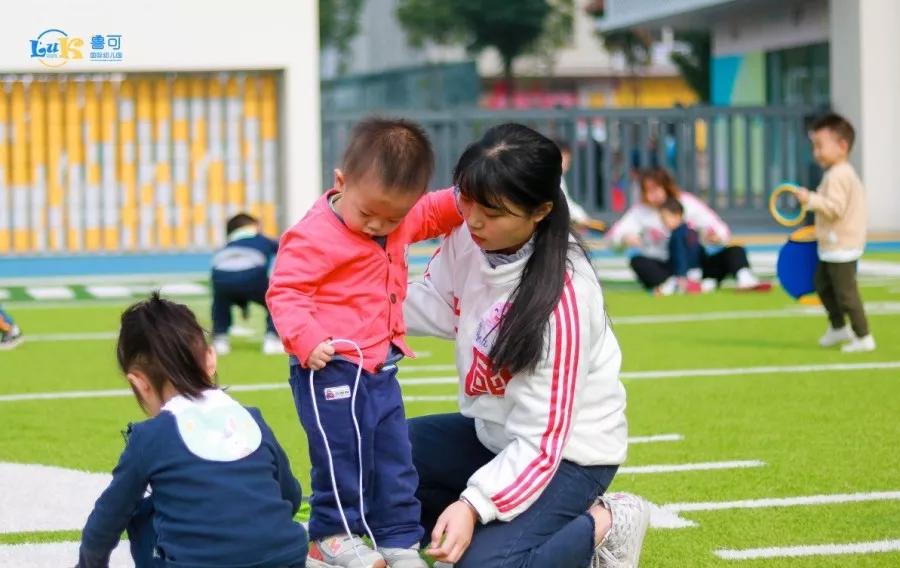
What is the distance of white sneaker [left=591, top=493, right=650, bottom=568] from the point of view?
15.8 feet

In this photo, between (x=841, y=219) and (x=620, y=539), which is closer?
(x=620, y=539)

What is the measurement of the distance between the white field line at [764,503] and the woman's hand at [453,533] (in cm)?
145

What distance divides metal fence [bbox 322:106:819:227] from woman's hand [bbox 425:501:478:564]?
18.3 metres

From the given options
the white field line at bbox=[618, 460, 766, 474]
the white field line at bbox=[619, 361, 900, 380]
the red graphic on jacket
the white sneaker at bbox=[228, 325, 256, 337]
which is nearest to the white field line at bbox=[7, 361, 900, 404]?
the white field line at bbox=[619, 361, 900, 380]

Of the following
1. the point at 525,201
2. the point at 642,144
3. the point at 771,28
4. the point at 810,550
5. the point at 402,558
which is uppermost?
the point at 771,28

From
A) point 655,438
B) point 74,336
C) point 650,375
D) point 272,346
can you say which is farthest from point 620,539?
point 74,336

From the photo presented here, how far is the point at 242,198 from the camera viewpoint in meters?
20.5

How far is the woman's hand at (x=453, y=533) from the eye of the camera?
4383 mm

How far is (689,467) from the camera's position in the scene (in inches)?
266

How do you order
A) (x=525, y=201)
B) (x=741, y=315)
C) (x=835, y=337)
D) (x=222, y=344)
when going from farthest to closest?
1. (x=741, y=315)
2. (x=222, y=344)
3. (x=835, y=337)
4. (x=525, y=201)

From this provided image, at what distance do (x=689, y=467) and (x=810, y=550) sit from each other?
4.84 feet

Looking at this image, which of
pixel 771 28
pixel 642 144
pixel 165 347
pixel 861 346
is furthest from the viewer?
pixel 771 28

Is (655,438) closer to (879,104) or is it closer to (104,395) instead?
(104,395)

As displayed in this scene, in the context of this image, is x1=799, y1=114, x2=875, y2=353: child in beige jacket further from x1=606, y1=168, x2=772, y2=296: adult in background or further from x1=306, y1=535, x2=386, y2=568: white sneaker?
x1=306, y1=535, x2=386, y2=568: white sneaker
